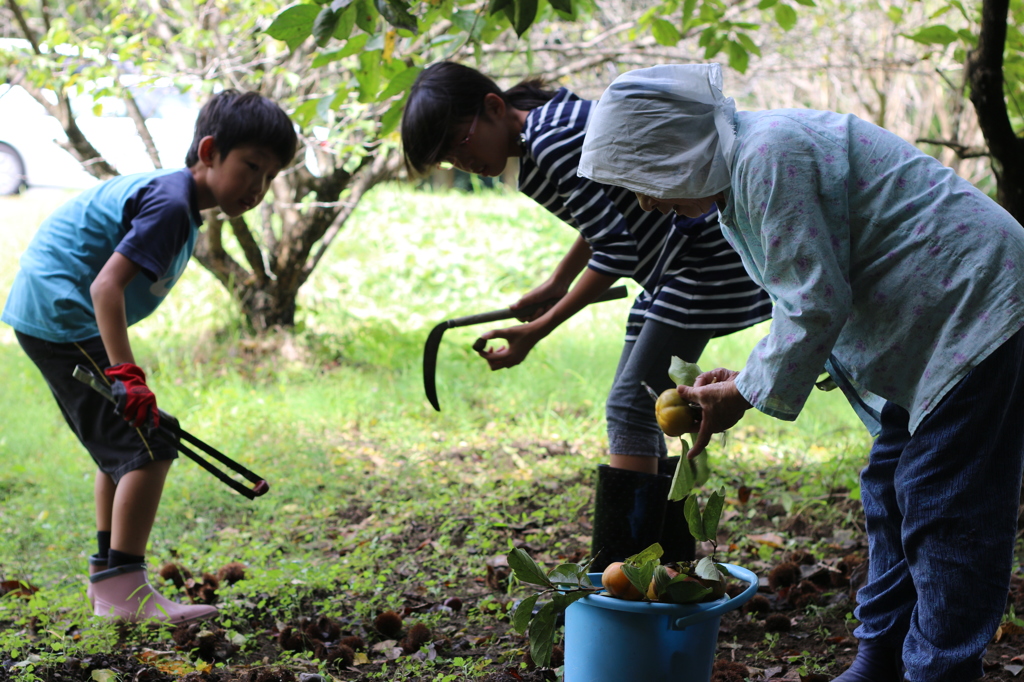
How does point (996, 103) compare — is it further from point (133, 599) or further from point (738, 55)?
point (133, 599)

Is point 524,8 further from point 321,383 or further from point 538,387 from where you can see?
point 321,383

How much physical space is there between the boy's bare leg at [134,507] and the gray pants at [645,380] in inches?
50.6

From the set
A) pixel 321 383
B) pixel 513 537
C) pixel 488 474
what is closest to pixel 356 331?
pixel 321 383

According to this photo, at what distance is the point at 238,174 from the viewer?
8.00 ft

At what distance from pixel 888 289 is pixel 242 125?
1843 millimetres

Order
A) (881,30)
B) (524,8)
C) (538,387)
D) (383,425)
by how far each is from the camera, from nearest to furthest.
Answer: (524,8) < (383,425) < (538,387) < (881,30)

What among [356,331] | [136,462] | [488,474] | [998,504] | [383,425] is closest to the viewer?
[998,504]

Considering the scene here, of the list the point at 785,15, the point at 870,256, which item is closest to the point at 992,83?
the point at 785,15

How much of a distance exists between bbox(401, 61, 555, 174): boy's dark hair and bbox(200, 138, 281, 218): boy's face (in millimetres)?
502

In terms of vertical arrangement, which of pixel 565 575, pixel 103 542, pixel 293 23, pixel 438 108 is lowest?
pixel 103 542

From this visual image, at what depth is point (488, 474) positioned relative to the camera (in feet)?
12.1

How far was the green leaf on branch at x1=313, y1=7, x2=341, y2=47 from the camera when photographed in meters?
1.91

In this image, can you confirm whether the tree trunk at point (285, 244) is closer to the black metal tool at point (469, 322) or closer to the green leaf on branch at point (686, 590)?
the black metal tool at point (469, 322)

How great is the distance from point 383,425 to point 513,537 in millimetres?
1640
